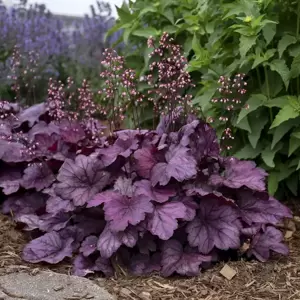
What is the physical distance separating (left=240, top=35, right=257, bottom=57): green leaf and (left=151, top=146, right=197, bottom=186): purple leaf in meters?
0.69

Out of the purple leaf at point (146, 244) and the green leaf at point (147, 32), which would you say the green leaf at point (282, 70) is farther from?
the purple leaf at point (146, 244)

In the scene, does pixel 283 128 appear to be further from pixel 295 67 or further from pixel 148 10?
pixel 148 10

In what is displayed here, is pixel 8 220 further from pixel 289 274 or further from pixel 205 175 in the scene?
pixel 289 274

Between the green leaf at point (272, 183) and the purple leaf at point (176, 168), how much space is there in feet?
3.14

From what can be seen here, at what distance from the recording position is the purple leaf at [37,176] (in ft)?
12.2

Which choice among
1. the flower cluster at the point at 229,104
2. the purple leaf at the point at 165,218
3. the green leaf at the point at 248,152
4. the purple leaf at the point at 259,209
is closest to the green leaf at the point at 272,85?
the flower cluster at the point at 229,104

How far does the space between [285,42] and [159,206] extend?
51.2 inches

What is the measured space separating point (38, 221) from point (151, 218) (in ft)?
2.54

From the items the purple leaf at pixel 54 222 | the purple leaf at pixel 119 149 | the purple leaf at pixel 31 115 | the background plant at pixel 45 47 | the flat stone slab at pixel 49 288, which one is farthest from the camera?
the background plant at pixel 45 47

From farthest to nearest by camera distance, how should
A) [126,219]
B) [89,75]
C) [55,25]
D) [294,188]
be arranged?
[55,25] < [89,75] < [294,188] < [126,219]

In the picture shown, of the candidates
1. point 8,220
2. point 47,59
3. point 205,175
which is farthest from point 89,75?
point 205,175

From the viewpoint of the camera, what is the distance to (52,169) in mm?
3799

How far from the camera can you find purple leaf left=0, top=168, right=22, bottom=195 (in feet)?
12.3

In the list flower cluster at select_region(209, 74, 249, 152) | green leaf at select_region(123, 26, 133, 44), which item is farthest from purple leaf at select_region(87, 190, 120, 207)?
green leaf at select_region(123, 26, 133, 44)
